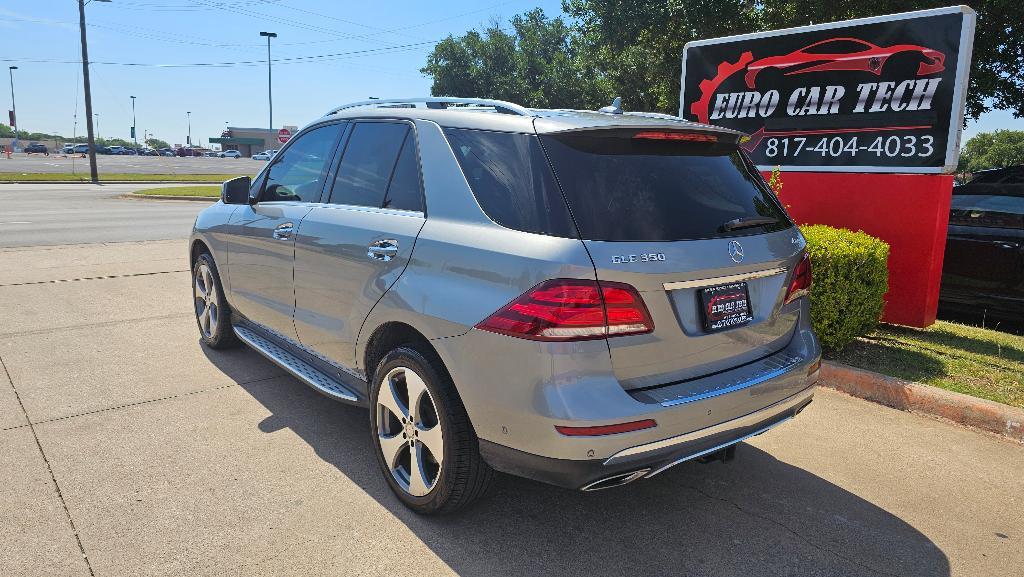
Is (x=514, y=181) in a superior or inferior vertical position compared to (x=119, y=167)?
superior

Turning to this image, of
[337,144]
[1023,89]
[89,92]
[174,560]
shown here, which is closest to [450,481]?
[174,560]

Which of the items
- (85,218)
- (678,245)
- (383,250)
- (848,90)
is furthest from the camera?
(85,218)

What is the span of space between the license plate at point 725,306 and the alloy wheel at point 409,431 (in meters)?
1.15


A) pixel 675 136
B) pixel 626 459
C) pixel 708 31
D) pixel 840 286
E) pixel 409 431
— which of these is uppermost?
pixel 708 31

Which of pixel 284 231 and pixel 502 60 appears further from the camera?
pixel 502 60

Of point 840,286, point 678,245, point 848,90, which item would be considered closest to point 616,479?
point 678,245

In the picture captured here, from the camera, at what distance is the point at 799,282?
327 centimetres

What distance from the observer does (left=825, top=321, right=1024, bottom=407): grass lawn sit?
187 inches

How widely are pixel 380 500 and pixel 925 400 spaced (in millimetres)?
3528

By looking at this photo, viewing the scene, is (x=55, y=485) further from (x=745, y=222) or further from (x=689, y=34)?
(x=689, y=34)

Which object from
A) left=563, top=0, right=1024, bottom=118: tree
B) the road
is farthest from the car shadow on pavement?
left=563, top=0, right=1024, bottom=118: tree

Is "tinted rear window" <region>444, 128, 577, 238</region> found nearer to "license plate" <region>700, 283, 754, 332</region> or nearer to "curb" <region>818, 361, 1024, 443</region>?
"license plate" <region>700, 283, 754, 332</region>

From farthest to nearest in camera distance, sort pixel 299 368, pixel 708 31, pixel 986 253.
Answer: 1. pixel 708 31
2. pixel 986 253
3. pixel 299 368

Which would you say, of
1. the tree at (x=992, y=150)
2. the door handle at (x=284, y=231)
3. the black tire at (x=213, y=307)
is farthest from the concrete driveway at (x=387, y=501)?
the tree at (x=992, y=150)
